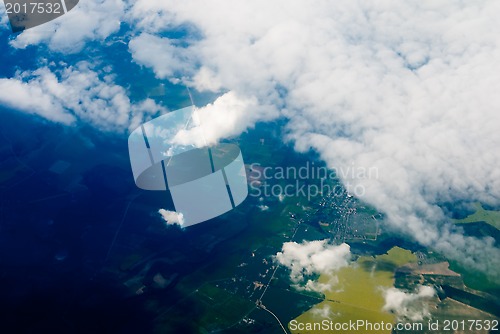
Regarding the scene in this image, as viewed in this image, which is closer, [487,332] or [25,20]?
[487,332]

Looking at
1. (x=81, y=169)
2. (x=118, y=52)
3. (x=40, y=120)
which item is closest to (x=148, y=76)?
(x=118, y=52)

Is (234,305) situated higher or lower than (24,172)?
lower

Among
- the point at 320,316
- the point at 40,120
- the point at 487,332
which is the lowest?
→ the point at 487,332

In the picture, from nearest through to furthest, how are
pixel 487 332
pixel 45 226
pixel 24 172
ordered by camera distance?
pixel 487 332, pixel 45 226, pixel 24 172

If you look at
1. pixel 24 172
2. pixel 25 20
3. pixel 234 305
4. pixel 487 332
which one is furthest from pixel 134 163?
pixel 487 332

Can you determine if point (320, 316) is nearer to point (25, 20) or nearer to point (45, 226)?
point (45, 226)

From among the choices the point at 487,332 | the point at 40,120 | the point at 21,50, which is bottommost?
the point at 487,332

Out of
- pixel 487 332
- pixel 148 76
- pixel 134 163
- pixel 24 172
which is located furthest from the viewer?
pixel 148 76

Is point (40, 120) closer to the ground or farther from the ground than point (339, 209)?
farther from the ground

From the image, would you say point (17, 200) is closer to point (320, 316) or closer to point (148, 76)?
point (148, 76)

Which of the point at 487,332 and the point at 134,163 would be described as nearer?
the point at 487,332
